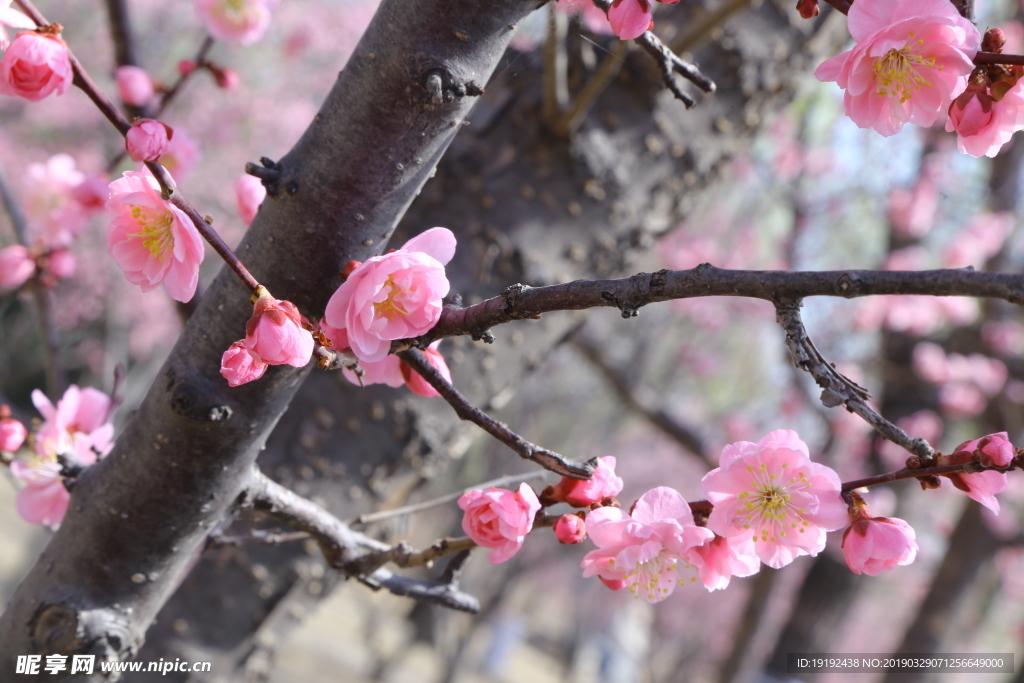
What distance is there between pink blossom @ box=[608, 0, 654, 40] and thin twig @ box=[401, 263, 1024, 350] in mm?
325

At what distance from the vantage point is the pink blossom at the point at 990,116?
78 cm

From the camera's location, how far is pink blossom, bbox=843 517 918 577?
75 cm

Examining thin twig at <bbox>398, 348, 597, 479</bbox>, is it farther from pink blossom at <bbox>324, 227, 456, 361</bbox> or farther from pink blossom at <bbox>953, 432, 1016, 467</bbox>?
pink blossom at <bbox>953, 432, 1016, 467</bbox>

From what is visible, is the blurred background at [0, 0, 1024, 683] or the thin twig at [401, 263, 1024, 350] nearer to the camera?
the thin twig at [401, 263, 1024, 350]

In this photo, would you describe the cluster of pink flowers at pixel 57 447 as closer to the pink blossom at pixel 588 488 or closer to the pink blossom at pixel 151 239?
the pink blossom at pixel 151 239

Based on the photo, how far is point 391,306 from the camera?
0.72 m

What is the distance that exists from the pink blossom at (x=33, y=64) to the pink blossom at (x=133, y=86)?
667 mm

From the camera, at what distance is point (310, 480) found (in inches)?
55.5

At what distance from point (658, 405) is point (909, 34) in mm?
3574

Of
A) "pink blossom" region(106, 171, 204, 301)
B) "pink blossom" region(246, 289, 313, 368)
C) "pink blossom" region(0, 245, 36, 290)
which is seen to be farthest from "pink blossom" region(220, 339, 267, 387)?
"pink blossom" region(0, 245, 36, 290)

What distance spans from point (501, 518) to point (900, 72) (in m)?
Result: 0.69

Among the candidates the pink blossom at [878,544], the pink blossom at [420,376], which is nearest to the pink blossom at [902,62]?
the pink blossom at [878,544]

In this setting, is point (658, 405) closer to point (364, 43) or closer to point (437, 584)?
point (437, 584)

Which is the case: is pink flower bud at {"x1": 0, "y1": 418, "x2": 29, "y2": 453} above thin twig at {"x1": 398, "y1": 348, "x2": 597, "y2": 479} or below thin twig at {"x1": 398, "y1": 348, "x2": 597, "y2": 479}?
below
